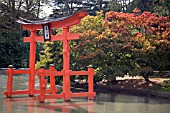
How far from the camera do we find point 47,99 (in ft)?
38.8

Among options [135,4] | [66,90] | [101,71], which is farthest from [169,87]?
[135,4]

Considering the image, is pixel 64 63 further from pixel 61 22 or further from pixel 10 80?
pixel 10 80

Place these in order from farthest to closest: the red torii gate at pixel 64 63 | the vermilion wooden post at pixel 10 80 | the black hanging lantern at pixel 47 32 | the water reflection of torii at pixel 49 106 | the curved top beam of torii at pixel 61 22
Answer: the vermilion wooden post at pixel 10 80 → the black hanging lantern at pixel 47 32 → the red torii gate at pixel 64 63 → the curved top beam of torii at pixel 61 22 → the water reflection of torii at pixel 49 106

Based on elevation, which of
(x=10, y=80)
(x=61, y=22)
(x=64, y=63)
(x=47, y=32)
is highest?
(x=61, y=22)

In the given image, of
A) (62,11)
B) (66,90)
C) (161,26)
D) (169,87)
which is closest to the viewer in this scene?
(66,90)

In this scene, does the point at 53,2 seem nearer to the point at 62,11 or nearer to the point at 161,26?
the point at 62,11

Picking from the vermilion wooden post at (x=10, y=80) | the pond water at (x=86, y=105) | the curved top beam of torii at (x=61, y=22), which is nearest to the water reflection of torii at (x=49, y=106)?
the pond water at (x=86, y=105)

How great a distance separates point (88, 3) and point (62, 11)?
125 inches

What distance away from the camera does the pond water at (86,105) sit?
31.8 ft

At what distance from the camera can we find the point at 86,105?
35.0 feet

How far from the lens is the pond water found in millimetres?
9688

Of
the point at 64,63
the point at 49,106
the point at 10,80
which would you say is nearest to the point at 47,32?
the point at 64,63

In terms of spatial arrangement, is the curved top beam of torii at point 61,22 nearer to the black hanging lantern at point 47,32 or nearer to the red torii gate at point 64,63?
the red torii gate at point 64,63

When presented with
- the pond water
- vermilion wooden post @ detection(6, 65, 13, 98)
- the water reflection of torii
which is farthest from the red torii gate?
the water reflection of torii
